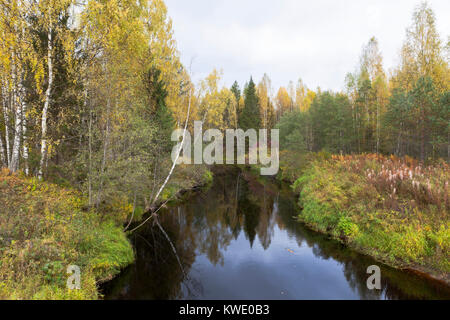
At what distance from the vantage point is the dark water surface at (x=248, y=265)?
6188 mm

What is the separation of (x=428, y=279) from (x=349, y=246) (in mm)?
2519

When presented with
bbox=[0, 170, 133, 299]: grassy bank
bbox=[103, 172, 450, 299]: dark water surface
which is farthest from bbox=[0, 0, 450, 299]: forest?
bbox=[103, 172, 450, 299]: dark water surface

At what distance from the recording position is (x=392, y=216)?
7.85 meters

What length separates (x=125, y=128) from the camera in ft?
28.9

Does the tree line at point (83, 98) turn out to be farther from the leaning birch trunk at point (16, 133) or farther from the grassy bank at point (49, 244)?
the grassy bank at point (49, 244)

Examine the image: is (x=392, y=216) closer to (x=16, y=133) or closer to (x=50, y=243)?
(x=50, y=243)

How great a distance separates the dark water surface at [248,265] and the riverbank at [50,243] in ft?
2.70

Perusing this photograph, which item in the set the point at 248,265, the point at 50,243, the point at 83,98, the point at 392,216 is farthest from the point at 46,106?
the point at 392,216

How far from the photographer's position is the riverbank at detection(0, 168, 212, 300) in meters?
4.55

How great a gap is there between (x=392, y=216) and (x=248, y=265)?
17.9ft

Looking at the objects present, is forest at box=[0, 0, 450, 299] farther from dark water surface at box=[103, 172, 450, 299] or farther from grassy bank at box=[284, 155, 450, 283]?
dark water surface at box=[103, 172, 450, 299]

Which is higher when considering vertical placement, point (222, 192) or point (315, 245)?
point (222, 192)

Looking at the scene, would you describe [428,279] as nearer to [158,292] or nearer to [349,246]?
[349,246]
